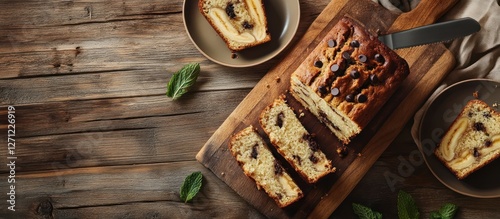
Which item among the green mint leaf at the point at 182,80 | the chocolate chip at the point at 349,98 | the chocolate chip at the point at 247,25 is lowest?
the green mint leaf at the point at 182,80

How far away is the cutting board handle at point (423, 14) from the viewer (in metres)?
4.51

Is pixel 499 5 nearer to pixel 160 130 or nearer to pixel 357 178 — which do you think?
pixel 357 178

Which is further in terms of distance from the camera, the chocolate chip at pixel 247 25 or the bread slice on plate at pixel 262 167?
the chocolate chip at pixel 247 25

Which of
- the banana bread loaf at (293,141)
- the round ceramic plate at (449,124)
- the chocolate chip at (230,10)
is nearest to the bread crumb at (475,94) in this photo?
the round ceramic plate at (449,124)

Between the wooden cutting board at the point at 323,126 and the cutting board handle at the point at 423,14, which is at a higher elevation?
the cutting board handle at the point at 423,14

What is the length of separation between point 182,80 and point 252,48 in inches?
28.4

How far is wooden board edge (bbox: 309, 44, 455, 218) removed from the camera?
14.7 feet

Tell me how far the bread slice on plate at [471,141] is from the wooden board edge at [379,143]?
0.36 meters

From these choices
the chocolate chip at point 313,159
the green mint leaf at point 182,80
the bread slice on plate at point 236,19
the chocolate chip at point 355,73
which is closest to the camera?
the chocolate chip at point 355,73

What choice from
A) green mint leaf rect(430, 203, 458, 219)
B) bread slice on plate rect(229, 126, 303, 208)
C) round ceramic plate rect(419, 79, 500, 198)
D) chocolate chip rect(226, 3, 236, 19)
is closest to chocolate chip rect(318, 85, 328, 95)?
bread slice on plate rect(229, 126, 303, 208)

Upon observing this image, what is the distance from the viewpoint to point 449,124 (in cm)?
448

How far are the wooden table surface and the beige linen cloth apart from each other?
61cm

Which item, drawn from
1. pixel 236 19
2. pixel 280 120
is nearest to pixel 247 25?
pixel 236 19

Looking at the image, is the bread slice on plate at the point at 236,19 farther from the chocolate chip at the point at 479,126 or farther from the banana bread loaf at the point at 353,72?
the chocolate chip at the point at 479,126
